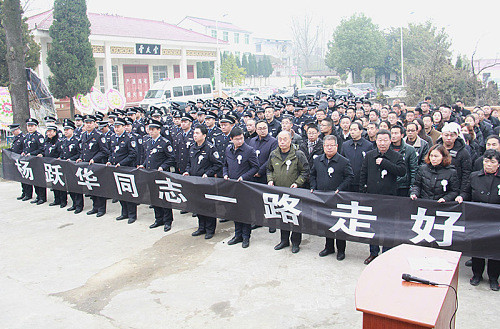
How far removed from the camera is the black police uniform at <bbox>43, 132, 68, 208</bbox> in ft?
29.6

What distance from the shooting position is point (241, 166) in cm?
645

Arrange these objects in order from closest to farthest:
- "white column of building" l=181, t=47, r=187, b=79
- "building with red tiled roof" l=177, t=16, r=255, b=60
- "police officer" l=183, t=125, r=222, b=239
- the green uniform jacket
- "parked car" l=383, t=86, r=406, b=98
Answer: the green uniform jacket → "police officer" l=183, t=125, r=222, b=239 → "parked car" l=383, t=86, r=406, b=98 → "white column of building" l=181, t=47, r=187, b=79 → "building with red tiled roof" l=177, t=16, r=255, b=60

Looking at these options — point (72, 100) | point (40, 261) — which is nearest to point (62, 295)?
point (40, 261)

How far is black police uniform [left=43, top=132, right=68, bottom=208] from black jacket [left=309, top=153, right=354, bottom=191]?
574cm

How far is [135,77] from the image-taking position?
30594mm

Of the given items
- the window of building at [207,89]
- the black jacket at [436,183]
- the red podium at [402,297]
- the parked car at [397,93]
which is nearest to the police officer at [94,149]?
the black jacket at [436,183]

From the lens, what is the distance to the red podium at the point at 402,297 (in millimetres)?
2463

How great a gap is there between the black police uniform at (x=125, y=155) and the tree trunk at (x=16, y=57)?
7.00 metres

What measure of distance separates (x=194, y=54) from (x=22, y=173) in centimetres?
2567

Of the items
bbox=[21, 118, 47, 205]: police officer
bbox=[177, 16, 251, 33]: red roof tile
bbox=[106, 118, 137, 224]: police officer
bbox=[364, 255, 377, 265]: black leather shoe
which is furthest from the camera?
bbox=[177, 16, 251, 33]: red roof tile

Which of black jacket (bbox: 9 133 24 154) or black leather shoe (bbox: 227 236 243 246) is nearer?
black leather shoe (bbox: 227 236 243 246)

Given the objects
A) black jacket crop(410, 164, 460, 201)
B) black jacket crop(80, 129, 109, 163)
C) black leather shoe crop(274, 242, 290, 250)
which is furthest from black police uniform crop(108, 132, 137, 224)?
black jacket crop(410, 164, 460, 201)

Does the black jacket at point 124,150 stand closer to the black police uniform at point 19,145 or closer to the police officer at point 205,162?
the police officer at point 205,162

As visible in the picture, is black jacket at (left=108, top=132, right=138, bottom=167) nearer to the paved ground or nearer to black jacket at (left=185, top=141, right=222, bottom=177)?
the paved ground
